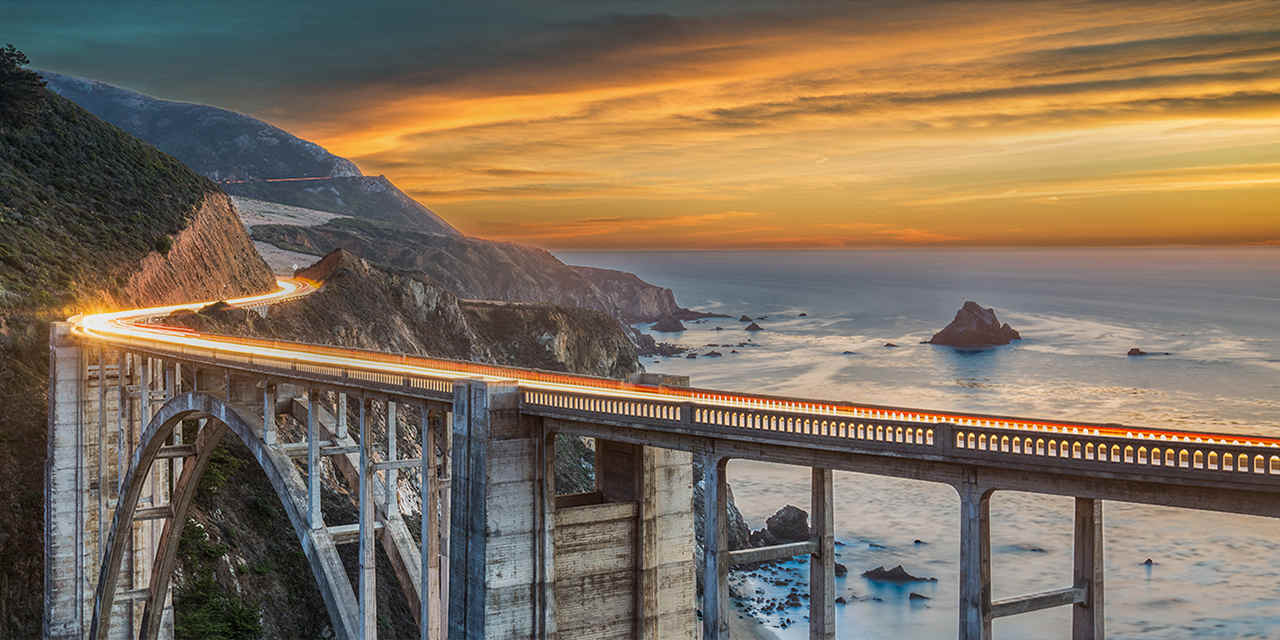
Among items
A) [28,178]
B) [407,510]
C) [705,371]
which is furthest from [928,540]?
[705,371]

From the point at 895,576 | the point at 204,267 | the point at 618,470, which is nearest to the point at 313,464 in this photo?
the point at 618,470

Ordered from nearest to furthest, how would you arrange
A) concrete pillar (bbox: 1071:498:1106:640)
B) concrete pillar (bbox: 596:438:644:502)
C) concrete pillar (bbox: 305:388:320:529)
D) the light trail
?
concrete pillar (bbox: 1071:498:1106:640), the light trail, concrete pillar (bbox: 596:438:644:502), concrete pillar (bbox: 305:388:320:529)

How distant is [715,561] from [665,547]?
601cm

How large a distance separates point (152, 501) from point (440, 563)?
2094 centimetres

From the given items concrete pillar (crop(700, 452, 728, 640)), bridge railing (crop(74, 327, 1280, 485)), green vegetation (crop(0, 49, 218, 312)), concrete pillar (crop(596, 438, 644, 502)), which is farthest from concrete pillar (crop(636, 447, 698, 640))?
green vegetation (crop(0, 49, 218, 312))

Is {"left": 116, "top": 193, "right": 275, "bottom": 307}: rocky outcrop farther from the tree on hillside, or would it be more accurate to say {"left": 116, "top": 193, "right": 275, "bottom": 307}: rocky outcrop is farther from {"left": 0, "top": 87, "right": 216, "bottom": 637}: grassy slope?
the tree on hillside

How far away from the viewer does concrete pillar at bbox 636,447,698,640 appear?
2712 centimetres

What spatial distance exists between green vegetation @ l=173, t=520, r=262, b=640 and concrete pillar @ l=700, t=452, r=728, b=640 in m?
30.6

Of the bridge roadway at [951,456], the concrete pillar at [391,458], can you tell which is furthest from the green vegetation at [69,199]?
the bridge roadway at [951,456]

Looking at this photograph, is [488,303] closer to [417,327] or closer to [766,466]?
[417,327]

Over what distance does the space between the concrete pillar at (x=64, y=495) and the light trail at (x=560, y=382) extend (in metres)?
1.58

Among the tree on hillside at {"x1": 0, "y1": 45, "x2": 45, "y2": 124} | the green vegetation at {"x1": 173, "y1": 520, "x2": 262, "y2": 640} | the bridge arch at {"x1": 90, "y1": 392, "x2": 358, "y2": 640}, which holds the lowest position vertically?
the green vegetation at {"x1": 173, "y1": 520, "x2": 262, "y2": 640}

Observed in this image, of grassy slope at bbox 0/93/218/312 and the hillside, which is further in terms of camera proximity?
grassy slope at bbox 0/93/218/312

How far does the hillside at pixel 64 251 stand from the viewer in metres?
49.2
